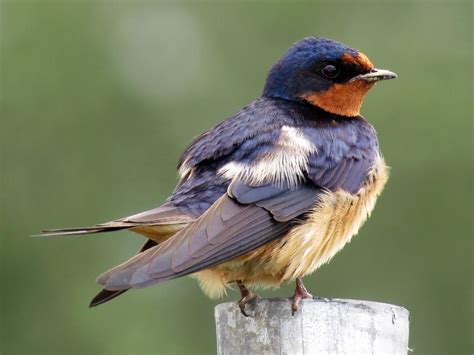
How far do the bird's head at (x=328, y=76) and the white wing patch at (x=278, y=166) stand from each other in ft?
1.39

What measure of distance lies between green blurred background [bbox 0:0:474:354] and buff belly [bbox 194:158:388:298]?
4.25 metres

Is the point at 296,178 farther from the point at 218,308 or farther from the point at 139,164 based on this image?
the point at 139,164

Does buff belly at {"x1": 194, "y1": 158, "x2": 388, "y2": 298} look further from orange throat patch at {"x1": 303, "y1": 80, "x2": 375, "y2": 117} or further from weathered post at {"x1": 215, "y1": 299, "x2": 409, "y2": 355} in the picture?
weathered post at {"x1": 215, "y1": 299, "x2": 409, "y2": 355}

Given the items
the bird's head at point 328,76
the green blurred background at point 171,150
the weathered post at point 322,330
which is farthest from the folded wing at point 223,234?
the green blurred background at point 171,150

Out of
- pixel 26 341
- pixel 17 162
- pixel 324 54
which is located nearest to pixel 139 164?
pixel 17 162

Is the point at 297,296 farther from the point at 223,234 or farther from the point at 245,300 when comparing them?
the point at 223,234

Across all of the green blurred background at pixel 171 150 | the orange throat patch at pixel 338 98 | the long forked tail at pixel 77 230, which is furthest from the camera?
the green blurred background at pixel 171 150

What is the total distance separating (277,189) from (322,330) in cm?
80

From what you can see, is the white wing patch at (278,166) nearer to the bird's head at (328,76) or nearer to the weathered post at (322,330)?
the bird's head at (328,76)

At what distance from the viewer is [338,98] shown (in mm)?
4727

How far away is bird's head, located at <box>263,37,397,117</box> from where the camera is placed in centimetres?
473

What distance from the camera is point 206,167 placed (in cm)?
438

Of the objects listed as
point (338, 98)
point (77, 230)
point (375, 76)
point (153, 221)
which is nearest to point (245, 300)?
point (153, 221)

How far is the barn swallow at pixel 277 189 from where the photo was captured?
12.9ft
